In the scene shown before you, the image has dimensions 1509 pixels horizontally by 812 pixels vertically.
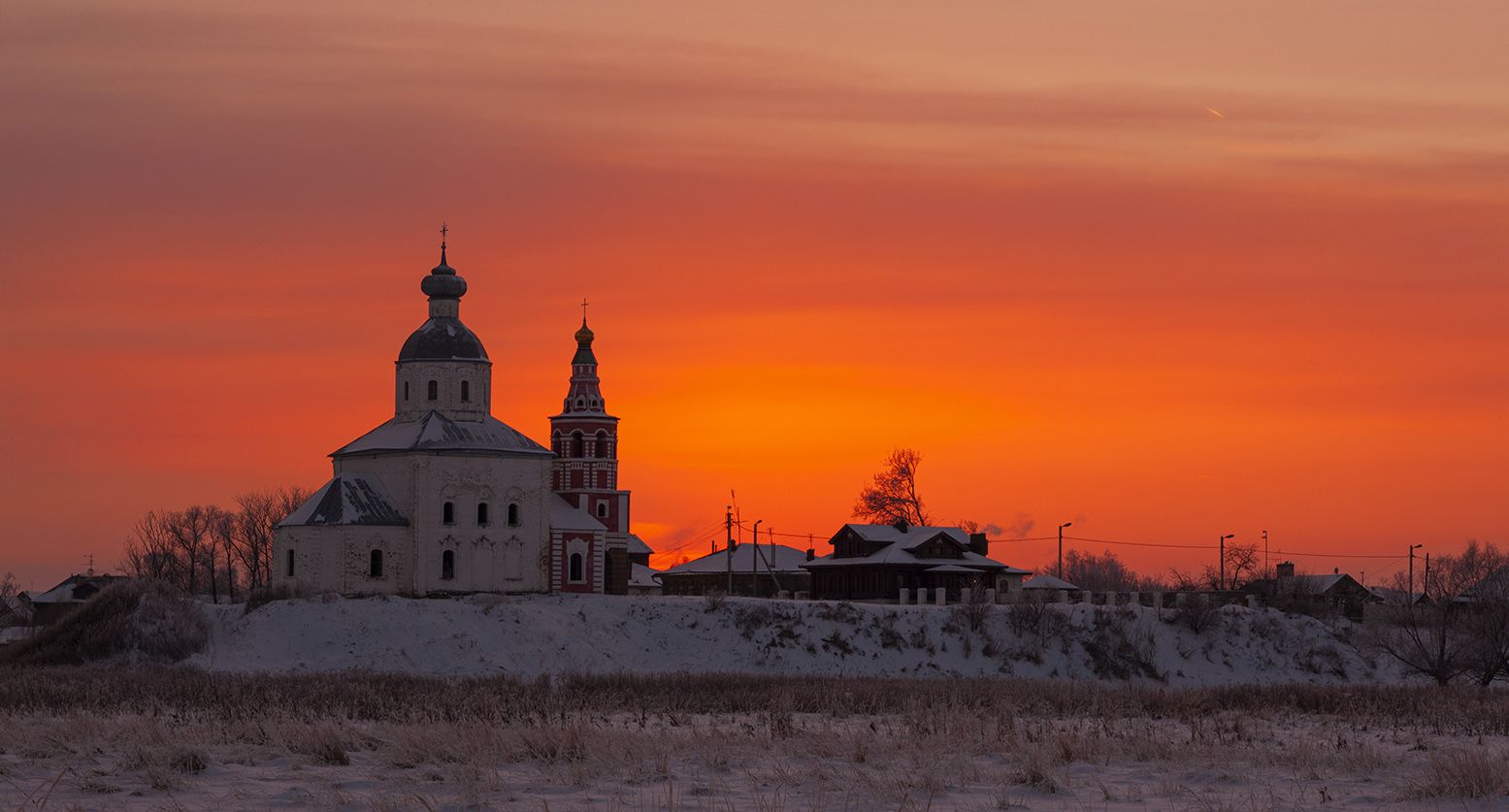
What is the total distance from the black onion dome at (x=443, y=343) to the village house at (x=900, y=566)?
22.9 meters

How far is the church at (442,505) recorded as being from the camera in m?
70.0

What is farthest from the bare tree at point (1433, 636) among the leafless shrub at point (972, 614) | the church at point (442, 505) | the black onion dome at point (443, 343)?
the black onion dome at point (443, 343)

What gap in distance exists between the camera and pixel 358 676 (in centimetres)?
4400

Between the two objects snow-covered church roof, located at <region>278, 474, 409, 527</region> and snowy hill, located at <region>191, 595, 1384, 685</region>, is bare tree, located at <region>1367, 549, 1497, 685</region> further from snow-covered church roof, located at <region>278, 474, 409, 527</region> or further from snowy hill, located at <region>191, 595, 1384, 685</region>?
snow-covered church roof, located at <region>278, 474, 409, 527</region>

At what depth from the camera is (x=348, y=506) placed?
231 feet

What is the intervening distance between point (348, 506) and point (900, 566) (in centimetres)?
2889

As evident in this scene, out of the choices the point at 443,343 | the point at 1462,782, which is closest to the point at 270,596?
the point at 443,343

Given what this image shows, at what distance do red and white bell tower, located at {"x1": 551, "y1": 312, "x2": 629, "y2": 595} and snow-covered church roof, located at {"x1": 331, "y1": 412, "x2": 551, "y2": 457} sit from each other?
933 cm

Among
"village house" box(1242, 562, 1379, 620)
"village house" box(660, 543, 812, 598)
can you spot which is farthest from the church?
"village house" box(1242, 562, 1379, 620)

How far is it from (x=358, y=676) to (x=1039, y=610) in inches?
1265

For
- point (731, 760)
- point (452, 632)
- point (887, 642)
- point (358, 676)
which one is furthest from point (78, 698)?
point (887, 642)

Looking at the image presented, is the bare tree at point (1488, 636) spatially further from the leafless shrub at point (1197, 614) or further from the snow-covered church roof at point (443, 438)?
the snow-covered church roof at point (443, 438)

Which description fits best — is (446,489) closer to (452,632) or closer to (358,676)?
(452,632)

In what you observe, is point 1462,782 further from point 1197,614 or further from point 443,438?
point 443,438
